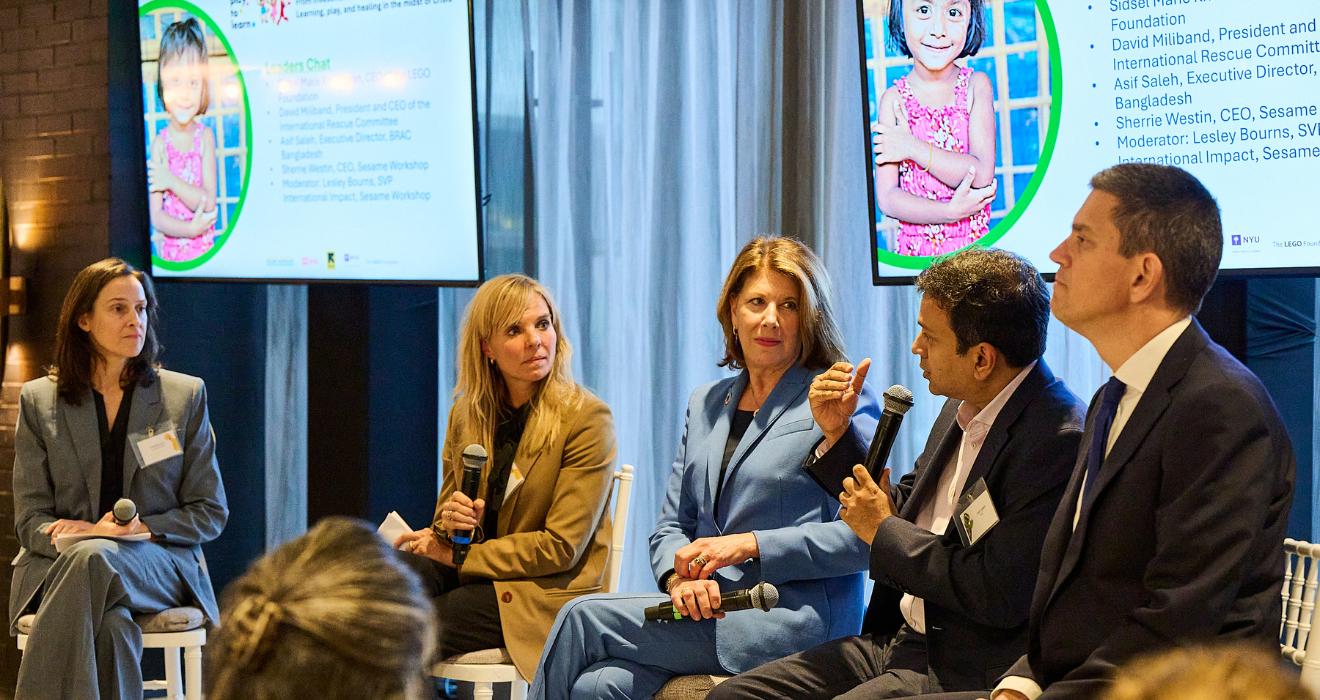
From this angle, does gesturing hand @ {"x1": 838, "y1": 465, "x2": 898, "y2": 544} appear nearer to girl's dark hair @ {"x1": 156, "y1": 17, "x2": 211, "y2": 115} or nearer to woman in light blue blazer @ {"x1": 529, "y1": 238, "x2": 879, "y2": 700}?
woman in light blue blazer @ {"x1": 529, "y1": 238, "x2": 879, "y2": 700}

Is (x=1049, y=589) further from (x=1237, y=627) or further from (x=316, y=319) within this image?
(x=316, y=319)

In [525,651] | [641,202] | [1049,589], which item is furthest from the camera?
[641,202]

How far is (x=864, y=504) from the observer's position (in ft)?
7.06

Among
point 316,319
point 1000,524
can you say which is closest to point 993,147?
point 1000,524

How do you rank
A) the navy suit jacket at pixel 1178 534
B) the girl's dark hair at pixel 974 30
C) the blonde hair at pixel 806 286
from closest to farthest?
the navy suit jacket at pixel 1178 534 → the blonde hair at pixel 806 286 → the girl's dark hair at pixel 974 30

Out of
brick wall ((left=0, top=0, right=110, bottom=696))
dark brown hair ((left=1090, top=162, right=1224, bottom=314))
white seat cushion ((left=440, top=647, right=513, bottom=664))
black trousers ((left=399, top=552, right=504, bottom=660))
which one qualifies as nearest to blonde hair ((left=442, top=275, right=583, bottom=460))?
black trousers ((left=399, top=552, right=504, bottom=660))

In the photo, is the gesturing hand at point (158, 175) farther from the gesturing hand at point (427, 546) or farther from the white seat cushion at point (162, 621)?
the gesturing hand at point (427, 546)

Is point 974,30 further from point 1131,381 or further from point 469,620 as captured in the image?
point 469,620

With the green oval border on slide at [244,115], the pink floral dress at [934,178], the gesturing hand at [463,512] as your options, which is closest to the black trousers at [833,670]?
the gesturing hand at [463,512]

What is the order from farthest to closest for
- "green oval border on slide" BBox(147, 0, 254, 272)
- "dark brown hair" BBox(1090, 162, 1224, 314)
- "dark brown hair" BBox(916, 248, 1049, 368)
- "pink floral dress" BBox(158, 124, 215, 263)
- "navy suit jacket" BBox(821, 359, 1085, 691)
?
"pink floral dress" BBox(158, 124, 215, 263) < "green oval border on slide" BBox(147, 0, 254, 272) < "dark brown hair" BBox(916, 248, 1049, 368) < "navy suit jacket" BBox(821, 359, 1085, 691) < "dark brown hair" BBox(1090, 162, 1224, 314)

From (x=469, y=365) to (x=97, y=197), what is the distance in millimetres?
2205

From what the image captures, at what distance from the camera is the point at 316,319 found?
14.2 ft

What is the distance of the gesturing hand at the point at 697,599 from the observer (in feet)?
7.64

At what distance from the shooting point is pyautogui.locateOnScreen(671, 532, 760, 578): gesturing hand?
2.38 metres
